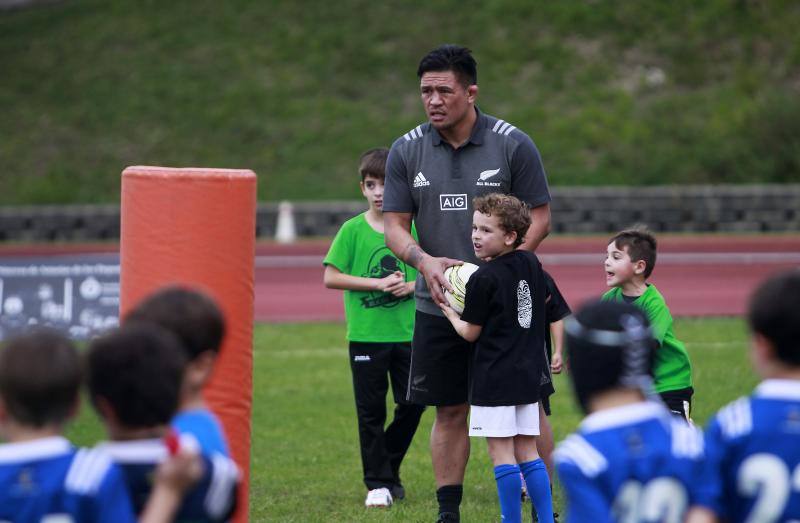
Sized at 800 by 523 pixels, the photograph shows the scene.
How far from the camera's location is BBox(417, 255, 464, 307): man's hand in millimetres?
5742

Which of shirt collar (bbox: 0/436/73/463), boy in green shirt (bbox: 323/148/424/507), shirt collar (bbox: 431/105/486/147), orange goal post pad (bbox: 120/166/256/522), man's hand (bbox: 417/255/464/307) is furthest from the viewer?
boy in green shirt (bbox: 323/148/424/507)

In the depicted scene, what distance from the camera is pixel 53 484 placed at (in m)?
2.88

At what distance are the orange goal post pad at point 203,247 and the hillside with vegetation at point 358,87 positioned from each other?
21163 millimetres

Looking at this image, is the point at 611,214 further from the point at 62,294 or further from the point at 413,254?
the point at 413,254

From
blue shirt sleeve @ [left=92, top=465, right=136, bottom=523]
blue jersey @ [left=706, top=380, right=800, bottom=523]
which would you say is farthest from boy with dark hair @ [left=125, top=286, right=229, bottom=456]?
blue jersey @ [left=706, top=380, right=800, bottom=523]

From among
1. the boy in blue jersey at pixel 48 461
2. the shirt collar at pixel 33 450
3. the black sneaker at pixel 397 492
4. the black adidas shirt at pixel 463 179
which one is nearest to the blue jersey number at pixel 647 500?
the boy in blue jersey at pixel 48 461

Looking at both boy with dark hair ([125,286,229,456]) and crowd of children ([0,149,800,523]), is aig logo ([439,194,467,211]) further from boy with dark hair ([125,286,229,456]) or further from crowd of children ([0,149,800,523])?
boy with dark hair ([125,286,229,456])

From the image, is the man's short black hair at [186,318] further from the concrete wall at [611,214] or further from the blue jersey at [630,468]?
the concrete wall at [611,214]

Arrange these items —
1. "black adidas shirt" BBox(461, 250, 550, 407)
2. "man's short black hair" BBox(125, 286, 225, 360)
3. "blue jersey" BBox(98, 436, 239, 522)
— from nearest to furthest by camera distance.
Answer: "blue jersey" BBox(98, 436, 239, 522) → "man's short black hair" BBox(125, 286, 225, 360) → "black adidas shirt" BBox(461, 250, 550, 407)

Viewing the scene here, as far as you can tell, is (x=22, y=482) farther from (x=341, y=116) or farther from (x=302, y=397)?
(x=341, y=116)

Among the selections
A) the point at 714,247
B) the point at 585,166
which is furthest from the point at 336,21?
the point at 714,247

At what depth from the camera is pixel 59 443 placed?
2.89 m

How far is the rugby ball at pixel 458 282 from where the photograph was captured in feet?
18.7

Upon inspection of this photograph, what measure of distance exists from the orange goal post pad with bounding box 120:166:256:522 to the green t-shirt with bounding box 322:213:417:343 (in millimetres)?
2263
